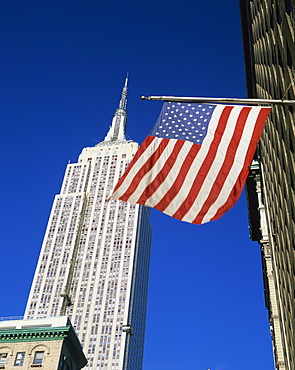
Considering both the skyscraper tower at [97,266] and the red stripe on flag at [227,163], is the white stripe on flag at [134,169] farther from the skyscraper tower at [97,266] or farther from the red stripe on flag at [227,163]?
the skyscraper tower at [97,266]

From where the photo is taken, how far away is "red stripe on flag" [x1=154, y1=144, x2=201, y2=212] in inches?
561

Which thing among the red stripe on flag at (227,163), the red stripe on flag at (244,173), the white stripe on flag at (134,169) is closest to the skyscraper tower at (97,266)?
the white stripe on flag at (134,169)

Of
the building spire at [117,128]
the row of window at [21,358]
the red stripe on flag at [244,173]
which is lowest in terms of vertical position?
the red stripe on flag at [244,173]

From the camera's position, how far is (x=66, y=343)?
53.8 m

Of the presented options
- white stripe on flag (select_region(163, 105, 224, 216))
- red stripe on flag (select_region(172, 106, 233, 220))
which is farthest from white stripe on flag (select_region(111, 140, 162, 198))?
red stripe on flag (select_region(172, 106, 233, 220))

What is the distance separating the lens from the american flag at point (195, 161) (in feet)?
45.3

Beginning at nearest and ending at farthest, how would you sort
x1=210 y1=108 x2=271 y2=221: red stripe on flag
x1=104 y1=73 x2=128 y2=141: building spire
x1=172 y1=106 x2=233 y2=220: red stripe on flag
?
x1=210 y1=108 x2=271 y2=221: red stripe on flag → x1=172 y1=106 x2=233 y2=220: red stripe on flag → x1=104 y1=73 x2=128 y2=141: building spire

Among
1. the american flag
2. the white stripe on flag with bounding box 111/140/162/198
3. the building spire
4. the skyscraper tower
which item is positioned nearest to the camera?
the american flag

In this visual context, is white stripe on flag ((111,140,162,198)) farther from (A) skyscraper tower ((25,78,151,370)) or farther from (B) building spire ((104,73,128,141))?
(B) building spire ((104,73,128,141))

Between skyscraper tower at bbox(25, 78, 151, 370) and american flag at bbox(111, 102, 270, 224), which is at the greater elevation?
skyscraper tower at bbox(25, 78, 151, 370)

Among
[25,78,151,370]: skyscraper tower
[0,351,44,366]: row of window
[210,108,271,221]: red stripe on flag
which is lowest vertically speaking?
[210,108,271,221]: red stripe on flag

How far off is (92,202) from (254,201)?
100 metres

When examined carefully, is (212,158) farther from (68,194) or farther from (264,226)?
(68,194)

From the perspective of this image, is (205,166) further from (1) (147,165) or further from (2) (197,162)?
(1) (147,165)
